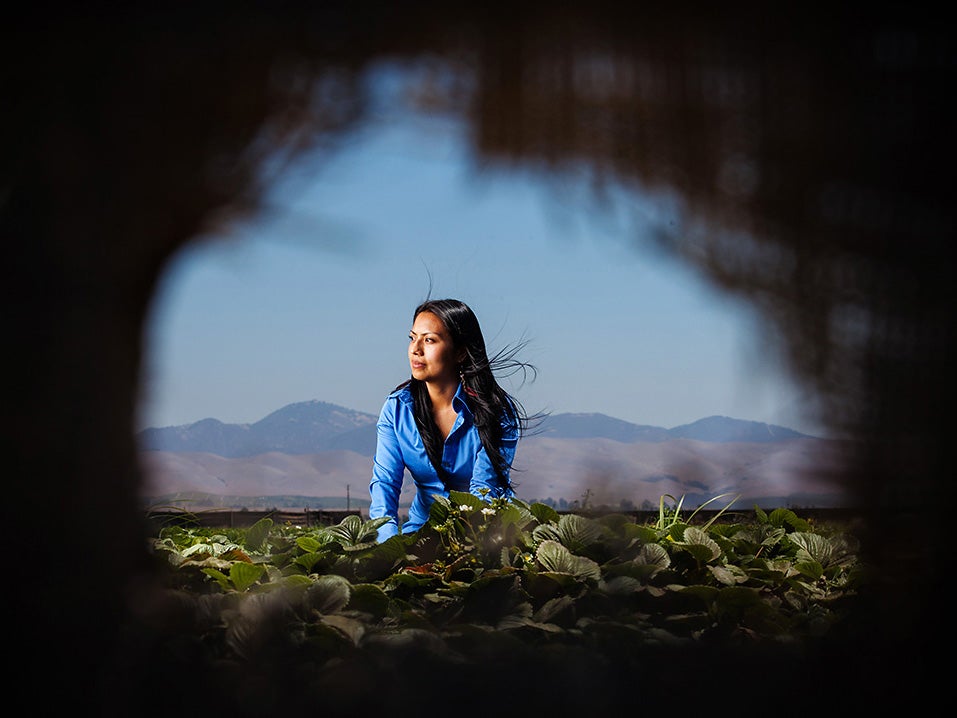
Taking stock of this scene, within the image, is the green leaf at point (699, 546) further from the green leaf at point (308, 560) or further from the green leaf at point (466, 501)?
the green leaf at point (308, 560)

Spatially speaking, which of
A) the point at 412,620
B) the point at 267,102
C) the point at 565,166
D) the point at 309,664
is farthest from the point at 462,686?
the point at 267,102

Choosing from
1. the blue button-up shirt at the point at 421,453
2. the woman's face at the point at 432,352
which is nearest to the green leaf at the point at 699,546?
the blue button-up shirt at the point at 421,453

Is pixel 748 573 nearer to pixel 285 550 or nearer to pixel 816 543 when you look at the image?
pixel 816 543

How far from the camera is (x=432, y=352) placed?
11.0 feet

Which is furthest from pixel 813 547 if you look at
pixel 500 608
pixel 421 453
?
pixel 421 453

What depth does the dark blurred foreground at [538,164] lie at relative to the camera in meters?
1.19

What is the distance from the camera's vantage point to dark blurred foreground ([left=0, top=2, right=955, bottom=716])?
1194 millimetres

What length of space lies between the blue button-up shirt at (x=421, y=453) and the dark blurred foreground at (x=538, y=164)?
6.49 feet

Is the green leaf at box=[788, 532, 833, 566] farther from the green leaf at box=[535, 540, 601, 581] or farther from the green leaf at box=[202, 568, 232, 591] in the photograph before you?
the green leaf at box=[202, 568, 232, 591]

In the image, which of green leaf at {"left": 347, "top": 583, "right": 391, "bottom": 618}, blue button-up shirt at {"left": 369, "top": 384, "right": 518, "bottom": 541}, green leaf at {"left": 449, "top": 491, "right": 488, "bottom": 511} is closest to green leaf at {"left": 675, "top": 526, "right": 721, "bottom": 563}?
green leaf at {"left": 449, "top": 491, "right": 488, "bottom": 511}

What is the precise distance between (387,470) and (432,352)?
1.60ft

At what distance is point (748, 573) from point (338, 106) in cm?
157

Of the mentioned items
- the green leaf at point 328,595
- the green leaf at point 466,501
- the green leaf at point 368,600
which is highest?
the green leaf at point 466,501

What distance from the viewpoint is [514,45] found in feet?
3.92
